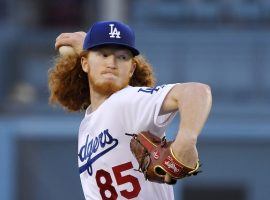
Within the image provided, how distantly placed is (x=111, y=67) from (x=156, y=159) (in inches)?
20.1

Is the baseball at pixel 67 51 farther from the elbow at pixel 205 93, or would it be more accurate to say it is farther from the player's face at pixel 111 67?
the elbow at pixel 205 93

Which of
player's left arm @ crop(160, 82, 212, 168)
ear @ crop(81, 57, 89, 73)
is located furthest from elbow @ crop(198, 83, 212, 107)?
ear @ crop(81, 57, 89, 73)

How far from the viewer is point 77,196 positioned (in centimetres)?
942

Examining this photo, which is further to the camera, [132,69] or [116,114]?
[132,69]

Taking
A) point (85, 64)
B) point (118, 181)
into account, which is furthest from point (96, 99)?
point (118, 181)

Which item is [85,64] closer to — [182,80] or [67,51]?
[67,51]

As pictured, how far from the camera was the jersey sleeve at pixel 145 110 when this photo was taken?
3740 mm

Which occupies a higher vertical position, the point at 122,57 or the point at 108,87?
the point at 122,57

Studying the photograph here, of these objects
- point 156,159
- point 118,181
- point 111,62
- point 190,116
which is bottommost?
point 118,181

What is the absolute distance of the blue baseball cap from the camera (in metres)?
4.04

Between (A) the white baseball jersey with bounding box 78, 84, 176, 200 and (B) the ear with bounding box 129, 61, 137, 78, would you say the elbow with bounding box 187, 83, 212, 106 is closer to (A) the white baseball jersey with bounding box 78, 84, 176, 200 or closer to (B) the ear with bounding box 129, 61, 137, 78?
(A) the white baseball jersey with bounding box 78, 84, 176, 200

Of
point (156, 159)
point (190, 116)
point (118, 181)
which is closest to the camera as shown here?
point (190, 116)

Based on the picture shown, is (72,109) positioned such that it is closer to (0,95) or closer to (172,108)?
(172,108)

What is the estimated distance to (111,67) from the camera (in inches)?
158
